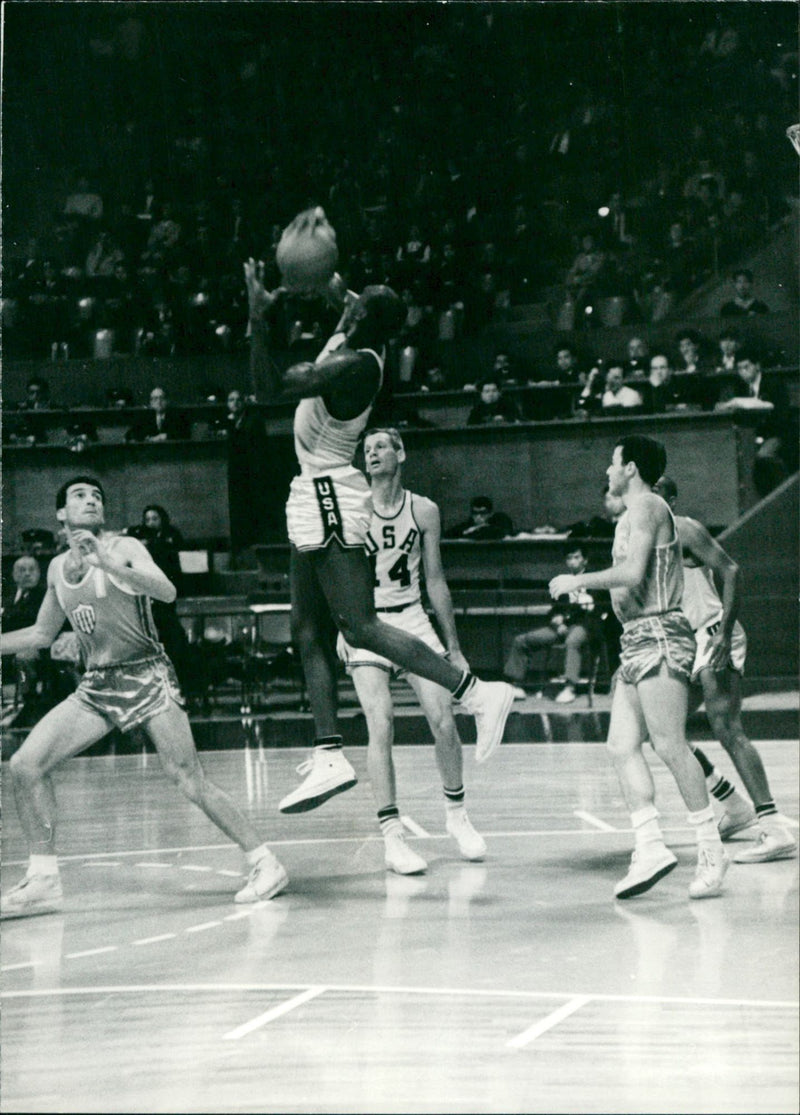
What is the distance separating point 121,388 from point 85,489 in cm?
871

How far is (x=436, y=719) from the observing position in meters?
5.52

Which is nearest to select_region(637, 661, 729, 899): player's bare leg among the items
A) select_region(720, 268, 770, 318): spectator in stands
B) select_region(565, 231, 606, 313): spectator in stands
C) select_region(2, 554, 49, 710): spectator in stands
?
select_region(2, 554, 49, 710): spectator in stands

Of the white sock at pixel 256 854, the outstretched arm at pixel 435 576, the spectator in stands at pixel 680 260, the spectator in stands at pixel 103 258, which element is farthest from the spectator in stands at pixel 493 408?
the white sock at pixel 256 854

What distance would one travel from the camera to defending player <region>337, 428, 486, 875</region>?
17.7 ft

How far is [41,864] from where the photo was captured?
194 inches

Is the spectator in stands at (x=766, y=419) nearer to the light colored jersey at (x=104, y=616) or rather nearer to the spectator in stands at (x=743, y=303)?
the spectator in stands at (x=743, y=303)

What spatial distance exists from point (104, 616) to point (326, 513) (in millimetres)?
832

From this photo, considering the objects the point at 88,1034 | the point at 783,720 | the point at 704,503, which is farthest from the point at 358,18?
the point at 88,1034

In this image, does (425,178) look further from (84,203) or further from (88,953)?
(88,953)

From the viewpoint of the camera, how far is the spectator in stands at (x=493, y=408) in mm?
11219

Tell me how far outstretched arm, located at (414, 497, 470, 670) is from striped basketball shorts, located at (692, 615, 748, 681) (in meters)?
0.89

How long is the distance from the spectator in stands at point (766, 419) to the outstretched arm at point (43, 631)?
6.59 m

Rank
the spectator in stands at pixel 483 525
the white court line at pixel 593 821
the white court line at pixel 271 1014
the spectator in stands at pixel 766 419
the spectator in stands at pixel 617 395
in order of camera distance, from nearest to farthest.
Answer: the white court line at pixel 271 1014 < the white court line at pixel 593 821 < the spectator in stands at pixel 483 525 < the spectator in stands at pixel 766 419 < the spectator in stands at pixel 617 395

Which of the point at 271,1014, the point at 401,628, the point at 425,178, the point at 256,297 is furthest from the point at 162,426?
the point at 271,1014
